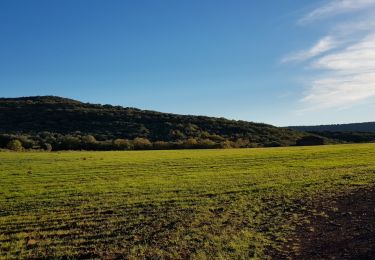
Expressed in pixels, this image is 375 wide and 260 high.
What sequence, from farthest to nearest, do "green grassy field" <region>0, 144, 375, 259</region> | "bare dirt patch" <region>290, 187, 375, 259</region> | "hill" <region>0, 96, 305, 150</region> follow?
"hill" <region>0, 96, 305, 150</region>, "green grassy field" <region>0, 144, 375, 259</region>, "bare dirt patch" <region>290, 187, 375, 259</region>

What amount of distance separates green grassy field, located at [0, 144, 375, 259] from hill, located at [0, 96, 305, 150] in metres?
55.6

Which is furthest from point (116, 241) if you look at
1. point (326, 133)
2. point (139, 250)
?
point (326, 133)

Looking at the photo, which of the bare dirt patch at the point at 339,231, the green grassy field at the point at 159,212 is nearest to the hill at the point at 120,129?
the green grassy field at the point at 159,212

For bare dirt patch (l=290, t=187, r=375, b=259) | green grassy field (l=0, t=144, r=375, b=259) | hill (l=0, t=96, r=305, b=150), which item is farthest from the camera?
hill (l=0, t=96, r=305, b=150)

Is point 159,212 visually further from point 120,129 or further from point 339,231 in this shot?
point 120,129

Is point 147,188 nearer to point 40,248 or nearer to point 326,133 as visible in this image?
point 40,248

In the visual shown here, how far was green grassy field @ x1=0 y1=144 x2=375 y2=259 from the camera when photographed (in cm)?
1240

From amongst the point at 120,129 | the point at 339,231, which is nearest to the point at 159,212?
the point at 339,231

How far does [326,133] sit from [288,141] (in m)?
31.8

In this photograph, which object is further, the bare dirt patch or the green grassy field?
the green grassy field

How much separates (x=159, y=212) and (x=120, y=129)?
88.4m

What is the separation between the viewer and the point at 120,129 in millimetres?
104312

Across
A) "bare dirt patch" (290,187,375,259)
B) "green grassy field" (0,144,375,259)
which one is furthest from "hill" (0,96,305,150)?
"bare dirt patch" (290,187,375,259)

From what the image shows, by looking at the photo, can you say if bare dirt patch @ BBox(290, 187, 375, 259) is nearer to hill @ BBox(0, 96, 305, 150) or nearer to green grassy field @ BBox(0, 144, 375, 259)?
green grassy field @ BBox(0, 144, 375, 259)
